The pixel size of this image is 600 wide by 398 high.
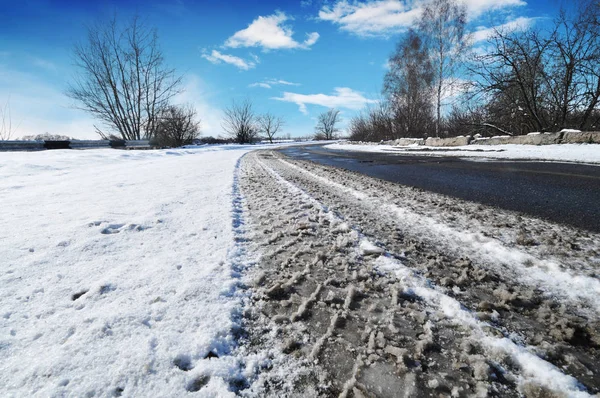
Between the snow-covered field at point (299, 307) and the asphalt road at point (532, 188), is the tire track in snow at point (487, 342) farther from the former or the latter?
the asphalt road at point (532, 188)

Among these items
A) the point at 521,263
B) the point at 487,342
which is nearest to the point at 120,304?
the point at 487,342

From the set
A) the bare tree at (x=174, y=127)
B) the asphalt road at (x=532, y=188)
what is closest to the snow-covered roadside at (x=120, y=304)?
the asphalt road at (x=532, y=188)

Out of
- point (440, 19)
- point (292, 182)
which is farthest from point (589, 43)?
point (292, 182)

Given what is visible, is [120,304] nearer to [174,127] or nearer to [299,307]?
[299,307]

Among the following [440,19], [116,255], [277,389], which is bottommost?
[277,389]

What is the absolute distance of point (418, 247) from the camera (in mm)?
1829

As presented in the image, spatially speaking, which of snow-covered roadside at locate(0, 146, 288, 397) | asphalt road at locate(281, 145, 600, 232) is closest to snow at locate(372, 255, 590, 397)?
snow-covered roadside at locate(0, 146, 288, 397)

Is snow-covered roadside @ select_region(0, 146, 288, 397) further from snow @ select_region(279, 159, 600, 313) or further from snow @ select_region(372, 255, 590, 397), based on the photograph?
snow @ select_region(279, 159, 600, 313)

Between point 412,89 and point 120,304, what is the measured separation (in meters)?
21.3

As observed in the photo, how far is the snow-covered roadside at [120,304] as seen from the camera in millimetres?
849

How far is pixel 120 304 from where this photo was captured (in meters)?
1.21

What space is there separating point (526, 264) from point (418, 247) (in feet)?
1.87

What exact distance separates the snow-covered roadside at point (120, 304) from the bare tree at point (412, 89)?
735 inches

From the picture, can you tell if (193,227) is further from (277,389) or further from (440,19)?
(440,19)
